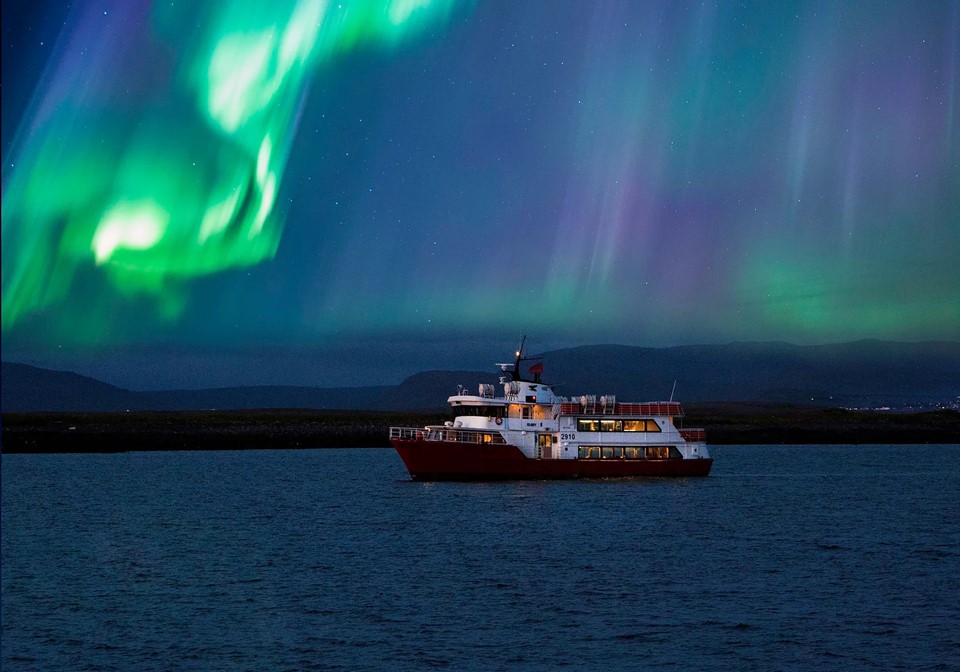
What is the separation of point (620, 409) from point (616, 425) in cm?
185

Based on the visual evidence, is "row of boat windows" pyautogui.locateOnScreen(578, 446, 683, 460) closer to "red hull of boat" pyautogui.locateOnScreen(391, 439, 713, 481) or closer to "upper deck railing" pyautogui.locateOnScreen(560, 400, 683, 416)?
"red hull of boat" pyautogui.locateOnScreen(391, 439, 713, 481)

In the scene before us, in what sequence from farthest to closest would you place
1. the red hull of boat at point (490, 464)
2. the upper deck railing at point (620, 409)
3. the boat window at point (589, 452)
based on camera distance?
the boat window at point (589, 452), the upper deck railing at point (620, 409), the red hull of boat at point (490, 464)

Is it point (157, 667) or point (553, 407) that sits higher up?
point (553, 407)

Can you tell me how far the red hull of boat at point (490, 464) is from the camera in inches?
3150

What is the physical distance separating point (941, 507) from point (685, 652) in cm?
5500

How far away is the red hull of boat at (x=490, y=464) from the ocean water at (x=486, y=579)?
57.3 inches

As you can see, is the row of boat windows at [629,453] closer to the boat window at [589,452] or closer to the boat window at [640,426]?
the boat window at [589,452]

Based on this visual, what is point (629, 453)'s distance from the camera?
3455 inches

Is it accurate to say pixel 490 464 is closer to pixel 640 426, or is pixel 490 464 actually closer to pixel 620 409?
pixel 620 409

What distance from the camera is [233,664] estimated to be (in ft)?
92.9

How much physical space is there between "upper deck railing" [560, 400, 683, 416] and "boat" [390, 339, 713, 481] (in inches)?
3.4

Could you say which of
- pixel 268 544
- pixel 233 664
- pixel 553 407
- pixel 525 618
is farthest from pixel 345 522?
pixel 233 664

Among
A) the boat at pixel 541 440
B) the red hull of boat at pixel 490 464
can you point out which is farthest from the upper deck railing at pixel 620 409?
the red hull of boat at pixel 490 464

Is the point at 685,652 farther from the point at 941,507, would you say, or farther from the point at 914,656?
the point at 941,507
